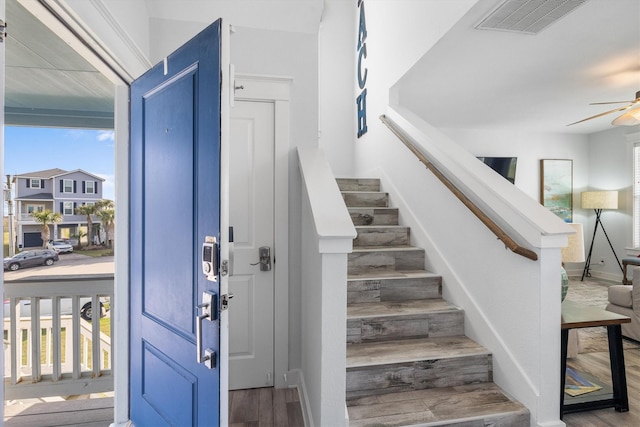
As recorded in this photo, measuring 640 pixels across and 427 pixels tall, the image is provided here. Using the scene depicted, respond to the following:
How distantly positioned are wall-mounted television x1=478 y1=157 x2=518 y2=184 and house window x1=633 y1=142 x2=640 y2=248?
1816 millimetres

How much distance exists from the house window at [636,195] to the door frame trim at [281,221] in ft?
20.3

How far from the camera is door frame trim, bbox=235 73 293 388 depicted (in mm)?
2430

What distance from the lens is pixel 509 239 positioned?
1764 millimetres

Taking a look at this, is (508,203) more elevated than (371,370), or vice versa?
(508,203)

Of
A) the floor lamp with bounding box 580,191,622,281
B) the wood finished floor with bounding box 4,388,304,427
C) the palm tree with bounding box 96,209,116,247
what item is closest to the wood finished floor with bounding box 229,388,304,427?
the wood finished floor with bounding box 4,388,304,427

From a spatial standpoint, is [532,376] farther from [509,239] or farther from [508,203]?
[508,203]

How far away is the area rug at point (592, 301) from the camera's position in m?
3.08

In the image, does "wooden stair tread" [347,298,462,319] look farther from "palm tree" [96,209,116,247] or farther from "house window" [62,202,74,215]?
"house window" [62,202,74,215]

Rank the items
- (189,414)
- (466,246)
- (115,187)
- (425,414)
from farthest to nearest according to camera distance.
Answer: (466,246)
(115,187)
(425,414)
(189,414)

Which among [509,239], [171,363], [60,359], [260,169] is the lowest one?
[60,359]

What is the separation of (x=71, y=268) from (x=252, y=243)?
56.7 inches

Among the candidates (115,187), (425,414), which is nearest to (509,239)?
(425,414)

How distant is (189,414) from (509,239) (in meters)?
1.77

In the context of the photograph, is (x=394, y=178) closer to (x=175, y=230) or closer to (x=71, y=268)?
(x=175, y=230)
